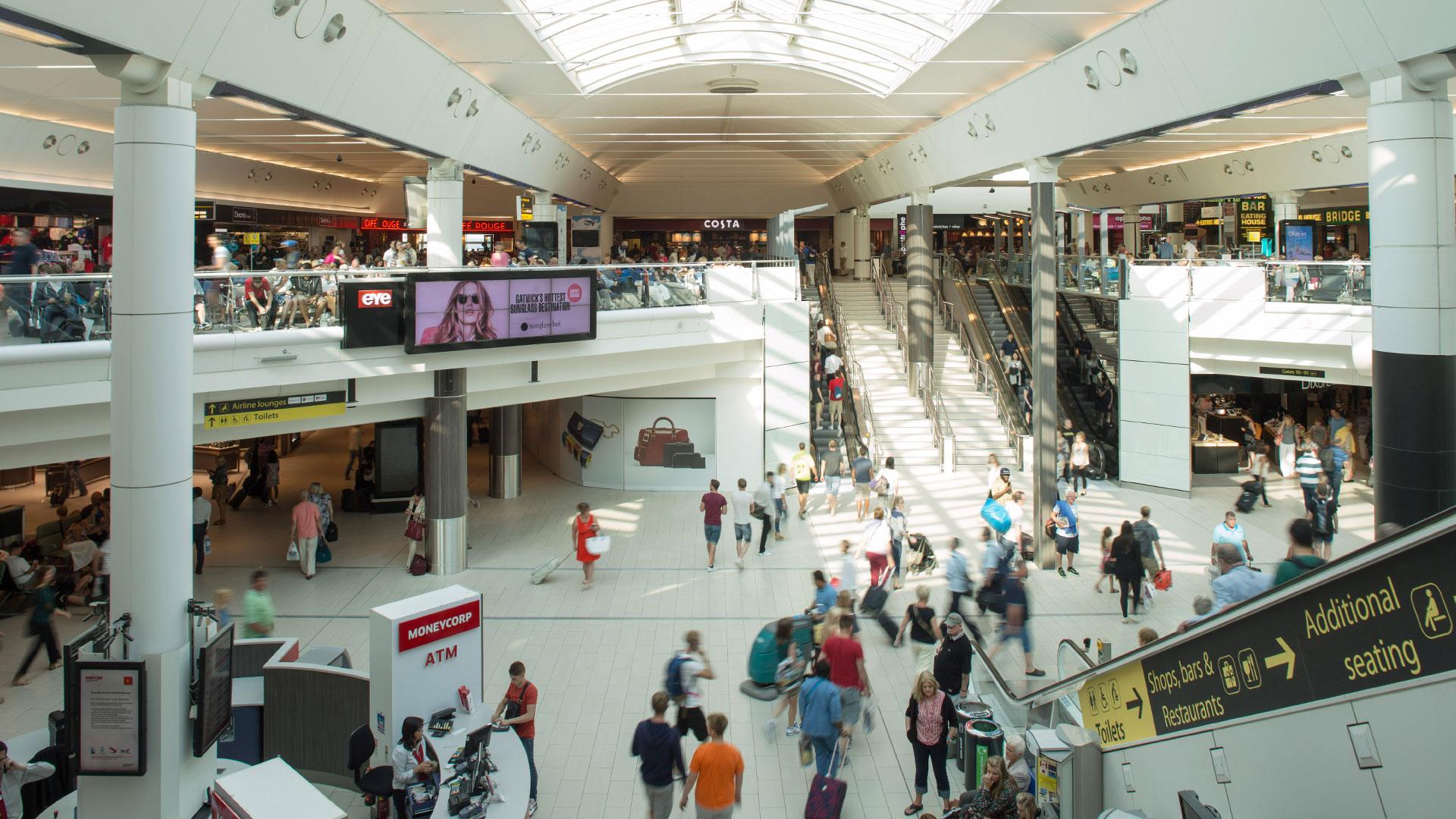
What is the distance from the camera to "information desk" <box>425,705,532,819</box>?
6.53 metres

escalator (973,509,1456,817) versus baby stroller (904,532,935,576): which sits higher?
escalator (973,509,1456,817)

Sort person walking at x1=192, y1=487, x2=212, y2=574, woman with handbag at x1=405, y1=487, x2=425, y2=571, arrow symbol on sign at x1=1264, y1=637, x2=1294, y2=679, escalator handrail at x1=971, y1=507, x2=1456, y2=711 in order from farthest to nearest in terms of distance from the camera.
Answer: woman with handbag at x1=405, y1=487, x2=425, y2=571 < person walking at x1=192, y1=487, x2=212, y2=574 < arrow symbol on sign at x1=1264, y1=637, x2=1294, y2=679 < escalator handrail at x1=971, y1=507, x2=1456, y2=711

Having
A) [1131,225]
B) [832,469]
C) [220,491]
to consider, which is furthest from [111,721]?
[1131,225]

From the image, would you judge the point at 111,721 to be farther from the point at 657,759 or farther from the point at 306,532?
the point at 306,532

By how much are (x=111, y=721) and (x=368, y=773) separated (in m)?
2.10

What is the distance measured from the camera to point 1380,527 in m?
8.52

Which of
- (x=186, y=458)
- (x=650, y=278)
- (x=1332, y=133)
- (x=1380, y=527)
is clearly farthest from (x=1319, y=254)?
(x=186, y=458)

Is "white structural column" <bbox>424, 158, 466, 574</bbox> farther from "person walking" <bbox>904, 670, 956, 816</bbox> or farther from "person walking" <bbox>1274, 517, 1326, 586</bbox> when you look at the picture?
"person walking" <bbox>1274, 517, 1326, 586</bbox>

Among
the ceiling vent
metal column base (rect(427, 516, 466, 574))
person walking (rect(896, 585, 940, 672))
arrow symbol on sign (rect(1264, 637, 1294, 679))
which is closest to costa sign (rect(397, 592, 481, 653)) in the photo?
person walking (rect(896, 585, 940, 672))

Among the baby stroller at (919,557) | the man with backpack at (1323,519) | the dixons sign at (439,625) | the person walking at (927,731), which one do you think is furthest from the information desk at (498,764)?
the man with backpack at (1323,519)

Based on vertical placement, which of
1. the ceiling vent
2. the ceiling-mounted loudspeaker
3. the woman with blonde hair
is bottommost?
the woman with blonde hair

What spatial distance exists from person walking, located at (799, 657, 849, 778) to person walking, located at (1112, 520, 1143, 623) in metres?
5.97

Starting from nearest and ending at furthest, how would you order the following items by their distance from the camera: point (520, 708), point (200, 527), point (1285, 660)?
1. point (1285, 660)
2. point (520, 708)
3. point (200, 527)

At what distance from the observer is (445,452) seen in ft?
47.8
